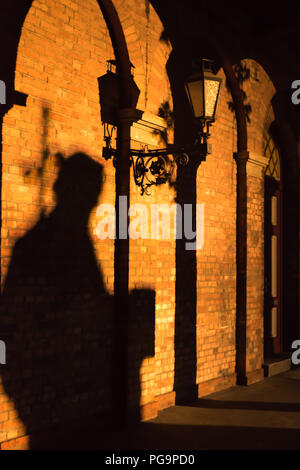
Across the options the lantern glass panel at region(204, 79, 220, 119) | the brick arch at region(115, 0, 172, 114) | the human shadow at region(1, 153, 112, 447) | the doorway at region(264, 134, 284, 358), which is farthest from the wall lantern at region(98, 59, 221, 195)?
the doorway at region(264, 134, 284, 358)

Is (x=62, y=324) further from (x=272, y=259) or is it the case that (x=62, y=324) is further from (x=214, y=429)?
(x=272, y=259)

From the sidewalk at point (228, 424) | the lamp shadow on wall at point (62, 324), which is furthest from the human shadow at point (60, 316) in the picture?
the sidewalk at point (228, 424)

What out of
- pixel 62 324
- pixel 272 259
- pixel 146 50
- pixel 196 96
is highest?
pixel 146 50

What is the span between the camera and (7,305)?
454cm

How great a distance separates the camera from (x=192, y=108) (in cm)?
565

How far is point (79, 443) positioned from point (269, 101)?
591cm

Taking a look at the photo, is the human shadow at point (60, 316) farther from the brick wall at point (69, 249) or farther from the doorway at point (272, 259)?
the doorway at point (272, 259)

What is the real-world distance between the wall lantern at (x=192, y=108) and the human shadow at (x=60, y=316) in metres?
0.45

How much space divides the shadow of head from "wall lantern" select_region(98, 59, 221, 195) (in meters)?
0.27

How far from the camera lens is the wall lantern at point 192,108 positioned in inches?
217

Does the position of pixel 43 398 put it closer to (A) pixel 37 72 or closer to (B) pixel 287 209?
(A) pixel 37 72

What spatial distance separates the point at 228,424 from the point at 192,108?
3.25 meters

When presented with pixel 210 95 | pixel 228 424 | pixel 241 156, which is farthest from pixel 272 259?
pixel 210 95

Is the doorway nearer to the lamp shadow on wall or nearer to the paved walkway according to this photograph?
the paved walkway
